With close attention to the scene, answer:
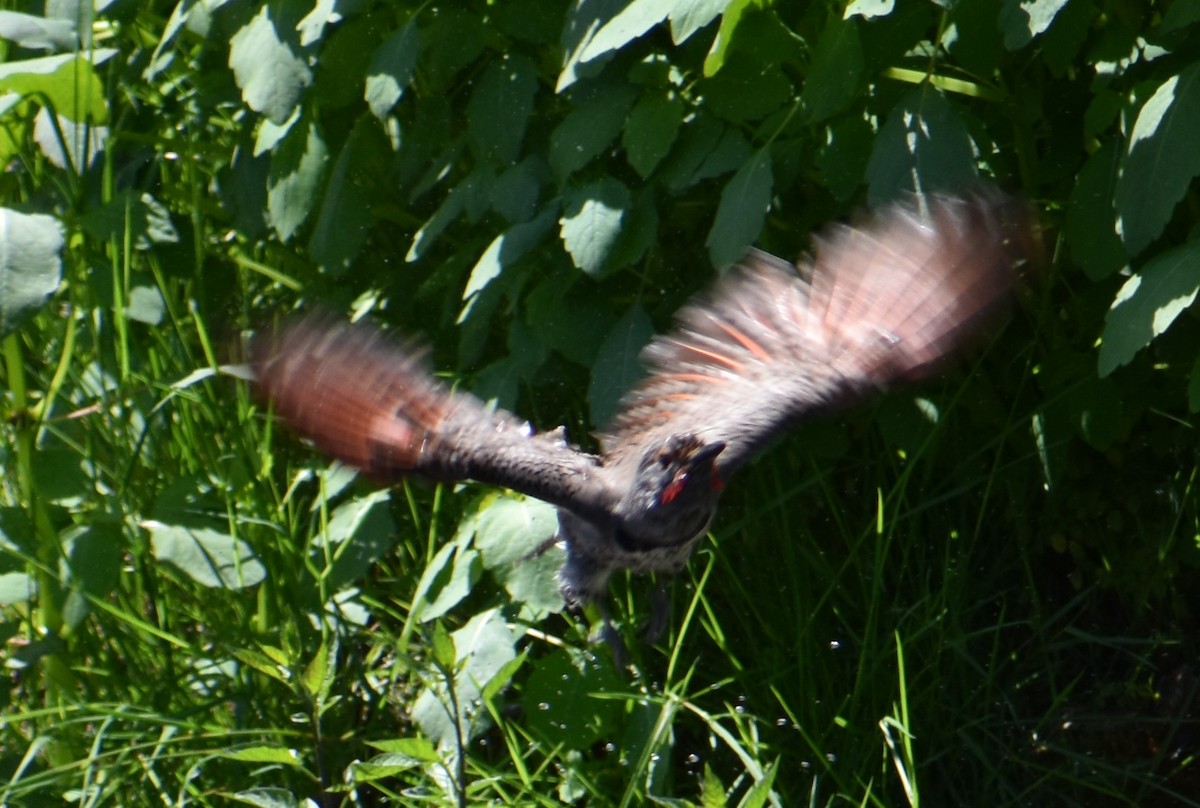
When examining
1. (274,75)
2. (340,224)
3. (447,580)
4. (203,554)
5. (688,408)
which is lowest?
(447,580)

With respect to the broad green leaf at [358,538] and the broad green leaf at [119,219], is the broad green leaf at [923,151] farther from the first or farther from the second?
the broad green leaf at [119,219]

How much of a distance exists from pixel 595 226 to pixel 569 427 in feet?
3.06

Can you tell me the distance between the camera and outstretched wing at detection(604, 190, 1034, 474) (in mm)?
2748

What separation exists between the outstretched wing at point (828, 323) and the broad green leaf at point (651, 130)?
0.43m

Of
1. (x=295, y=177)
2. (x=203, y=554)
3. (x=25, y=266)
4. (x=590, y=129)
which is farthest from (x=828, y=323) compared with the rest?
(x=25, y=266)

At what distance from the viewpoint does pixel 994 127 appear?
3.11m

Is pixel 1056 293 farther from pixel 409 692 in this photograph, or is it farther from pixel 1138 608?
pixel 409 692

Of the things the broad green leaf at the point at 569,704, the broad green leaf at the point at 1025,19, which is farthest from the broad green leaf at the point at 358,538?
the broad green leaf at the point at 1025,19

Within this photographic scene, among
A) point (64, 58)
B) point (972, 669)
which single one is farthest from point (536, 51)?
point (972, 669)

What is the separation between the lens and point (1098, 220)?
2625 mm

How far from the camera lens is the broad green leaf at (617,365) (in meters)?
2.82

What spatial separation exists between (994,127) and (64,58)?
6.02ft

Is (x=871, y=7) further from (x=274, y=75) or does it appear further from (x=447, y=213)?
(x=274, y=75)

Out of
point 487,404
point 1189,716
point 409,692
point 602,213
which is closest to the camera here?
point 602,213
